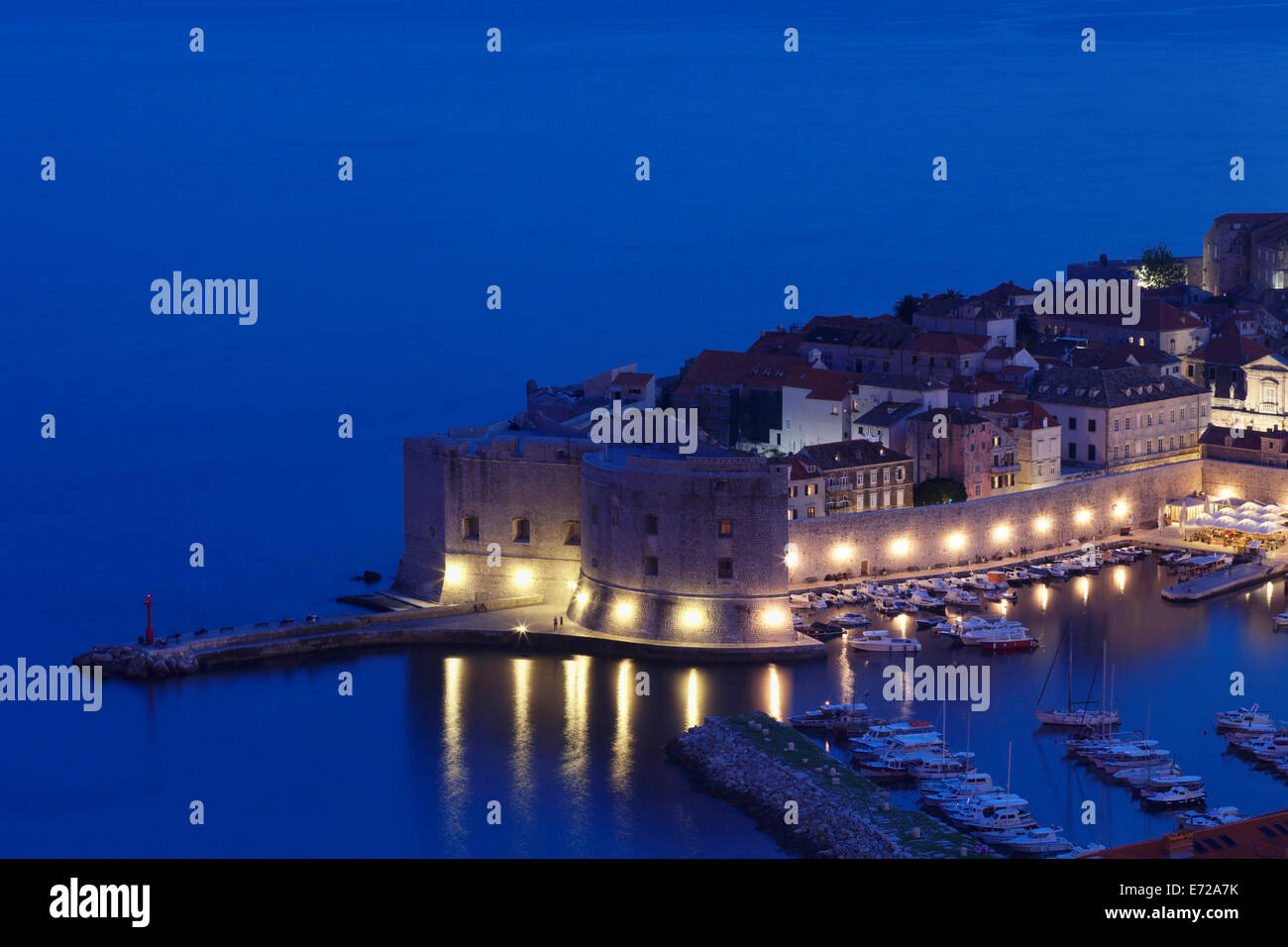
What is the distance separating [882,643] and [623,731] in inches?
178

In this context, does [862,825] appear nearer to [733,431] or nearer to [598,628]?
[598,628]

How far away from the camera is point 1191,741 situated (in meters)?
23.4

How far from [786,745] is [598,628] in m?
5.67

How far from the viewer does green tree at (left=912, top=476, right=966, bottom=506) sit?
104 ft

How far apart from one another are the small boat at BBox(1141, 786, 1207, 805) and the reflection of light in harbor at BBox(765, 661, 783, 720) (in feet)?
15.0

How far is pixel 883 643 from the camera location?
2705cm

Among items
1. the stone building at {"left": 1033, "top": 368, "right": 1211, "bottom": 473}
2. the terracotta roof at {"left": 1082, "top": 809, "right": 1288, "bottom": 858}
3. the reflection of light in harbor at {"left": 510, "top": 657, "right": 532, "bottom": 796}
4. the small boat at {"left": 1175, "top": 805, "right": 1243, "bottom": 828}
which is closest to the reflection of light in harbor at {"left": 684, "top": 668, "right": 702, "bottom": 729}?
the reflection of light in harbor at {"left": 510, "top": 657, "right": 532, "bottom": 796}

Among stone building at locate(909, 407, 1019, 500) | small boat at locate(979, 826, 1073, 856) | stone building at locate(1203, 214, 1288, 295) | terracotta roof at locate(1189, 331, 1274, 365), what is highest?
stone building at locate(1203, 214, 1288, 295)

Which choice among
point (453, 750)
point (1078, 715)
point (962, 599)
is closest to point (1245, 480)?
point (962, 599)

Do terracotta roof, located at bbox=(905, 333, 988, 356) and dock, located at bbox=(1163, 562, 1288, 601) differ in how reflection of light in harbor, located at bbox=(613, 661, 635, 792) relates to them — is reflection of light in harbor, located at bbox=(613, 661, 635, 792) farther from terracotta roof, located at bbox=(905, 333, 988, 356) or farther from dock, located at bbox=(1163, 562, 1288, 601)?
terracotta roof, located at bbox=(905, 333, 988, 356)

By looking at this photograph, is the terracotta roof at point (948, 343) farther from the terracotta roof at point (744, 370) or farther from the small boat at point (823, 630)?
the small boat at point (823, 630)
